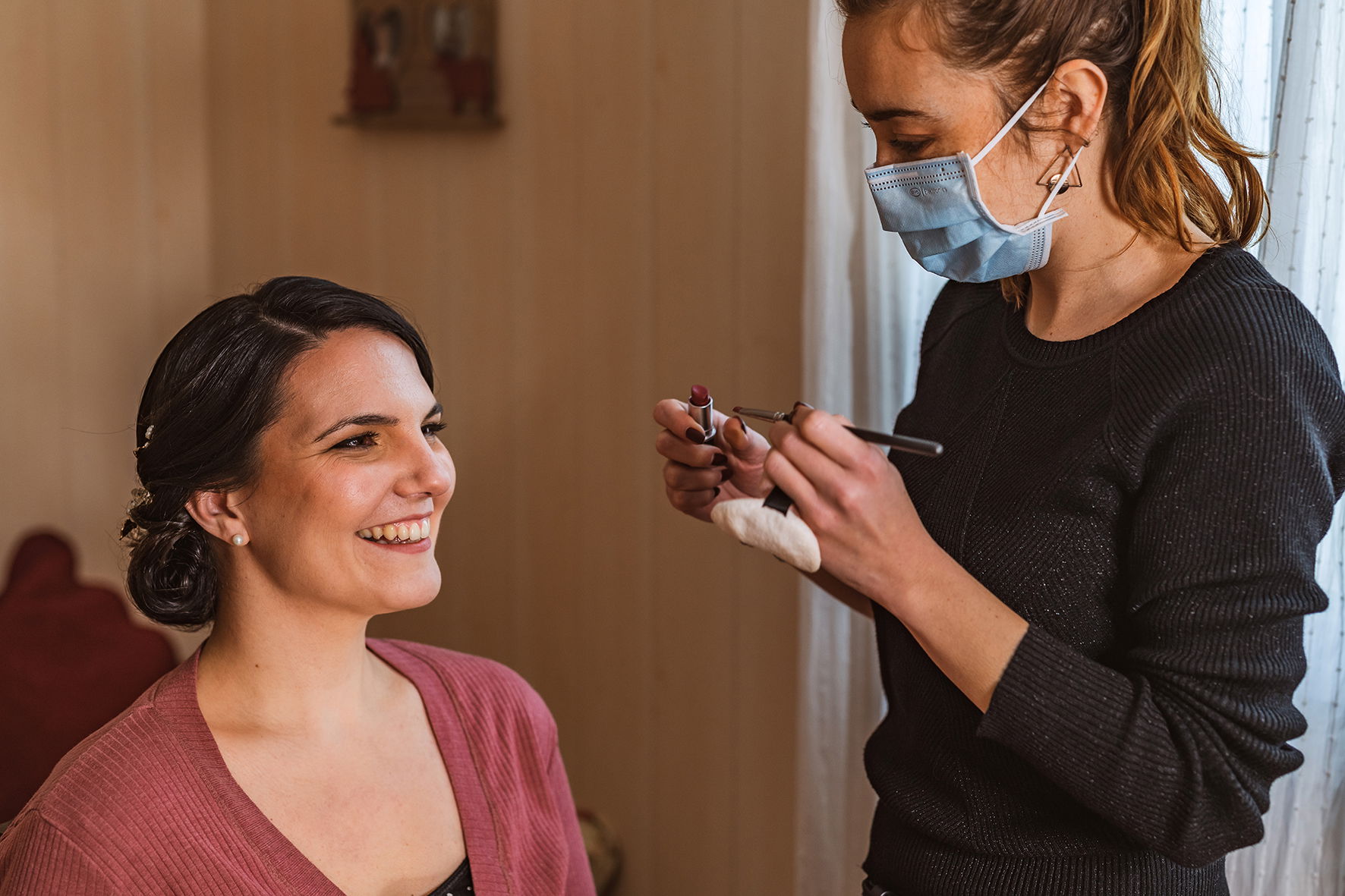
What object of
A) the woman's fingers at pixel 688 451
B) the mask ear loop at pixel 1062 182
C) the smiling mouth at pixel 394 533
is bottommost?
the smiling mouth at pixel 394 533

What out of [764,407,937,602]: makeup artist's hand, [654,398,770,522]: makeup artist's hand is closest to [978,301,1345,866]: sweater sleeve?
[764,407,937,602]: makeup artist's hand

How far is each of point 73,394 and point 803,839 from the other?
2.26 metres

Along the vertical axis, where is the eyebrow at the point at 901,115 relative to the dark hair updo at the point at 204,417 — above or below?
above

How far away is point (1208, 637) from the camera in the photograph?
106 cm

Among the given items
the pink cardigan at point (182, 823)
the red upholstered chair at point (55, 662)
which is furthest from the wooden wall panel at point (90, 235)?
the pink cardigan at point (182, 823)

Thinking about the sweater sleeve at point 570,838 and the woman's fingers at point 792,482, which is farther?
the sweater sleeve at point 570,838

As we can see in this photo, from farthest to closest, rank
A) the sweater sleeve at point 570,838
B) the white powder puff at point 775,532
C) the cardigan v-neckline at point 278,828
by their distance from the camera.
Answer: the sweater sleeve at point 570,838, the cardigan v-neckline at point 278,828, the white powder puff at point 775,532

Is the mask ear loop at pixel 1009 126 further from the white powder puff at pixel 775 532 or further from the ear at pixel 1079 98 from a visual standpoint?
the white powder puff at pixel 775 532

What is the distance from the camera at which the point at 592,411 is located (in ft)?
8.59

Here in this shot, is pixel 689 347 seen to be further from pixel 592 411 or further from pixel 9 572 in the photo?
pixel 9 572

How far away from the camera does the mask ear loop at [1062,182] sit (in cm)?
121

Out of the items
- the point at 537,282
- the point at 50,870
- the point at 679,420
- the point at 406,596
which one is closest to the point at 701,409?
the point at 679,420

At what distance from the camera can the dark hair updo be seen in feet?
4.60

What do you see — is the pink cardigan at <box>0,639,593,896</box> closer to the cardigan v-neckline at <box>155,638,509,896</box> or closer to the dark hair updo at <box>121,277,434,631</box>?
the cardigan v-neckline at <box>155,638,509,896</box>
